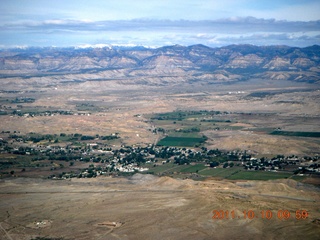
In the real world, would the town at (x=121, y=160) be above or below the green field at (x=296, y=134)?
below

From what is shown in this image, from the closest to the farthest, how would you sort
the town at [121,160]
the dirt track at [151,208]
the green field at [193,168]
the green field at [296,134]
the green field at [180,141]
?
the dirt track at [151,208]
the town at [121,160]
the green field at [193,168]
the green field at [180,141]
the green field at [296,134]

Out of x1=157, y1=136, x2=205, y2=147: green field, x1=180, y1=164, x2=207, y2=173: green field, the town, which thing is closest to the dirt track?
the town

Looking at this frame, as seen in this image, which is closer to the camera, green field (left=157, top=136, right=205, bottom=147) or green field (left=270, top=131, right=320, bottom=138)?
green field (left=157, top=136, right=205, bottom=147)

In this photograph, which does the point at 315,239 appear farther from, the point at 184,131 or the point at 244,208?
the point at 184,131

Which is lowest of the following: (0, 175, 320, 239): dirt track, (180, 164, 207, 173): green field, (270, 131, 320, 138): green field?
(180, 164, 207, 173): green field

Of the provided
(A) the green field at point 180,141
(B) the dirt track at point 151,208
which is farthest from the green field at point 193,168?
(A) the green field at point 180,141

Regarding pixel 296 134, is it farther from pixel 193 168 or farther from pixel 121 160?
pixel 121 160

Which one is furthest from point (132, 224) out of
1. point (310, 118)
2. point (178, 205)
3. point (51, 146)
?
point (310, 118)
